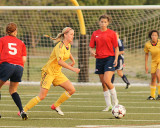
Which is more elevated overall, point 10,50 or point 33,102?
point 10,50

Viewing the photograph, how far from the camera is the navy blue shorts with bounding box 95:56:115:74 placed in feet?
32.0

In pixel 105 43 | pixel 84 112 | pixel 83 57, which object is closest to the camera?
pixel 84 112

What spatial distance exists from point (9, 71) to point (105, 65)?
7.48 ft

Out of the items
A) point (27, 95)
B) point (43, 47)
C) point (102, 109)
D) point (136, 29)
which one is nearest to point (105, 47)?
point (102, 109)

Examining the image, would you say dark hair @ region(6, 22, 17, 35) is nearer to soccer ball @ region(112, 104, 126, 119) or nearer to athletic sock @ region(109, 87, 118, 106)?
soccer ball @ region(112, 104, 126, 119)

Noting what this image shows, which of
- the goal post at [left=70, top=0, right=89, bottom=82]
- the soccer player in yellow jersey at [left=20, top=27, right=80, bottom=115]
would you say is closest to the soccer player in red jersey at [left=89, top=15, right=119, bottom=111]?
the soccer player in yellow jersey at [left=20, top=27, right=80, bottom=115]

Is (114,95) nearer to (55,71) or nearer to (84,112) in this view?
(84,112)

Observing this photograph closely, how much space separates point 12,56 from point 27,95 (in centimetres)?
489

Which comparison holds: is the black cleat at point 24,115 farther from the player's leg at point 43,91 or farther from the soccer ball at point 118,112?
the soccer ball at point 118,112

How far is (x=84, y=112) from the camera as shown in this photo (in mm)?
9656

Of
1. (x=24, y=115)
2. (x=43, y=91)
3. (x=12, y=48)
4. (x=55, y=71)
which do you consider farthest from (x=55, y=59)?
(x=24, y=115)

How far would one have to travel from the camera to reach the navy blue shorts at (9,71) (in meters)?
8.38

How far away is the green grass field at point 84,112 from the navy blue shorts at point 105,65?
0.87 meters

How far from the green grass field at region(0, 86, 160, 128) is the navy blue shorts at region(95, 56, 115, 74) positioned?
0.87m
